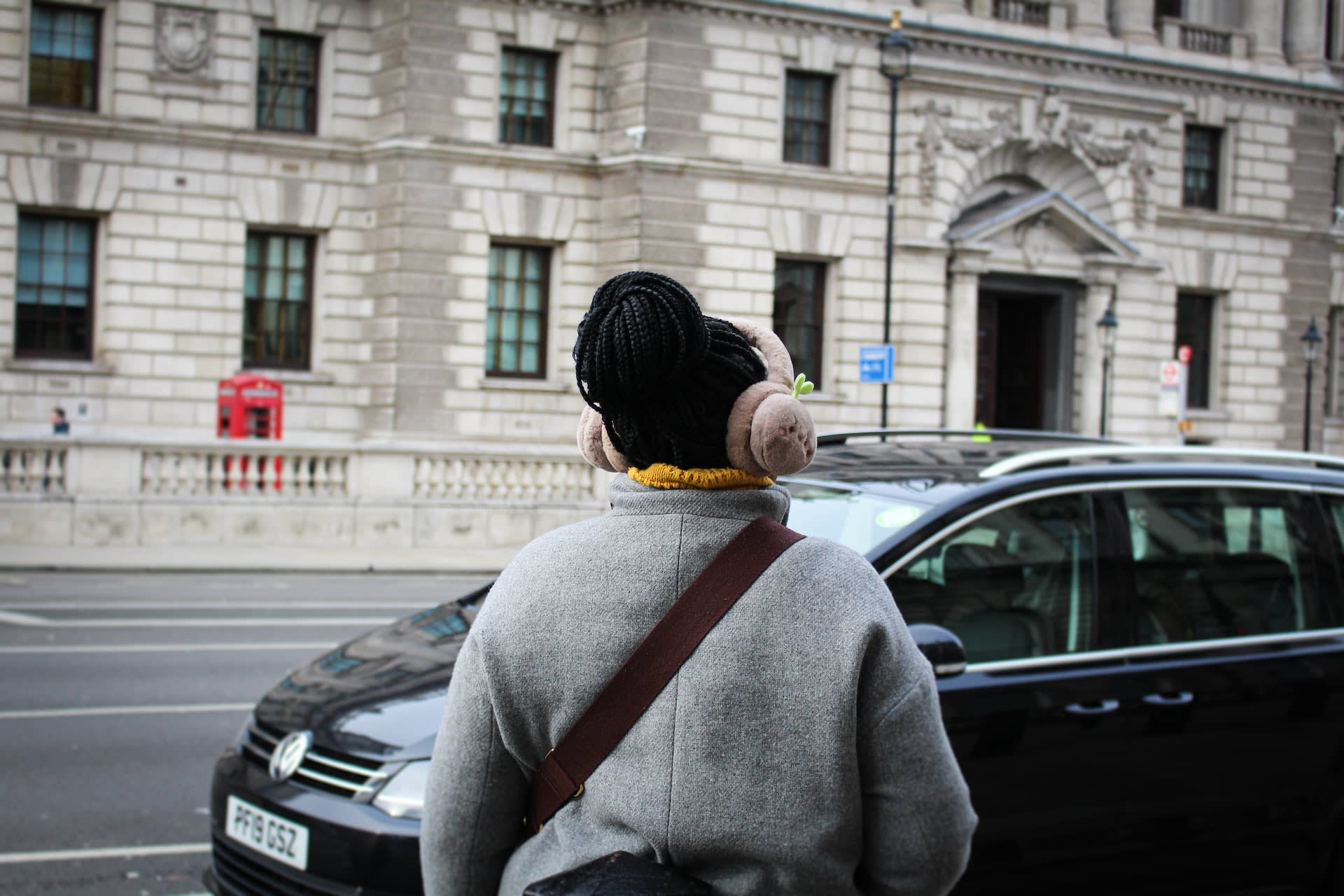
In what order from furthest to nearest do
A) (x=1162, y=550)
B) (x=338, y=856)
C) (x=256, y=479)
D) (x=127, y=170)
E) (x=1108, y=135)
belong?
(x=1108, y=135) < (x=127, y=170) < (x=256, y=479) < (x=1162, y=550) < (x=338, y=856)

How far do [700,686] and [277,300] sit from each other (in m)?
26.8

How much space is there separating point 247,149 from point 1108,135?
1892 cm

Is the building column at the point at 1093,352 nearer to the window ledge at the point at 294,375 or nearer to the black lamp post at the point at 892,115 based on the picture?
the black lamp post at the point at 892,115

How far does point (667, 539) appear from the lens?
91.8 inches

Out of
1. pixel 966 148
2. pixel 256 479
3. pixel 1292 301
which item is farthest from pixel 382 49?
pixel 1292 301

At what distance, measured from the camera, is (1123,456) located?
5.20 meters

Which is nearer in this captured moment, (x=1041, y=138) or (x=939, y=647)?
(x=939, y=647)

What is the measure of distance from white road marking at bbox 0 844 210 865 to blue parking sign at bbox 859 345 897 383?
19927 millimetres

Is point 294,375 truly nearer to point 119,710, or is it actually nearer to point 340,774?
point 119,710

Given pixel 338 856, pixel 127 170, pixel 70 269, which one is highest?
pixel 127 170

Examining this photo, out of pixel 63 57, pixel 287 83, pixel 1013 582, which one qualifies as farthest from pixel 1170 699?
pixel 63 57

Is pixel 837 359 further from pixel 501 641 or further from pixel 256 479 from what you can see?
pixel 501 641

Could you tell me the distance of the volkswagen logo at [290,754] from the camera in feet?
15.5

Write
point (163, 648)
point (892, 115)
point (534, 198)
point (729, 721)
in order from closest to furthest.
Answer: point (729, 721), point (163, 648), point (892, 115), point (534, 198)
